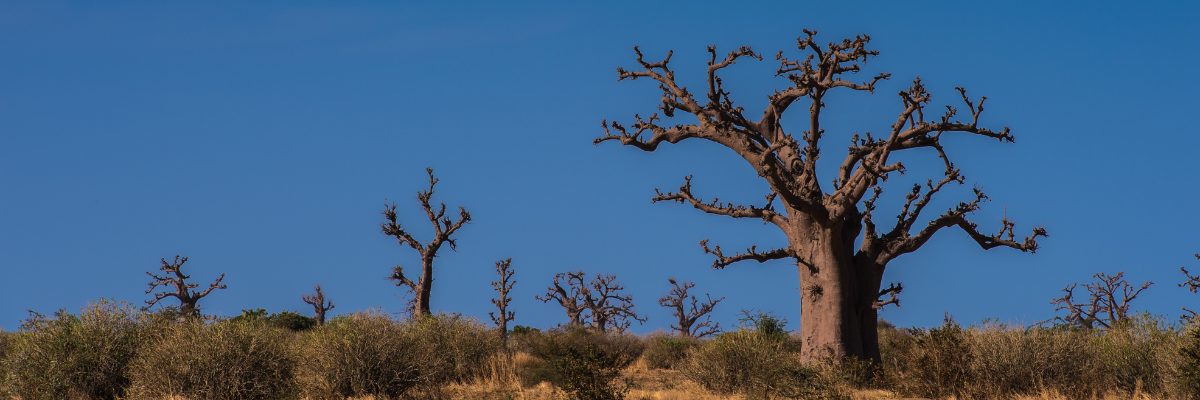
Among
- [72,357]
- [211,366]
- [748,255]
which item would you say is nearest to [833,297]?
[748,255]

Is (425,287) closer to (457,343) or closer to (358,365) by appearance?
(457,343)

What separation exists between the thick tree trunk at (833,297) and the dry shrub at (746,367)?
0.80m

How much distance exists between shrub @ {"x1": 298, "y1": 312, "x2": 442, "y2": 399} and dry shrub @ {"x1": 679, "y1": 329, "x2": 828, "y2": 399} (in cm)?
550

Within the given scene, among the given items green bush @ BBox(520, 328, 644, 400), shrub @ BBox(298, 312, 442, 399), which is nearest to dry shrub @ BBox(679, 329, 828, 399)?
green bush @ BBox(520, 328, 644, 400)

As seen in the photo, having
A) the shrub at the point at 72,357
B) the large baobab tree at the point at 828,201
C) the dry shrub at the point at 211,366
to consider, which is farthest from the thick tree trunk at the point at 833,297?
the shrub at the point at 72,357

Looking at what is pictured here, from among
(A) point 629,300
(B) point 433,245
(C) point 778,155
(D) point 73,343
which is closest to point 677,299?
(A) point 629,300

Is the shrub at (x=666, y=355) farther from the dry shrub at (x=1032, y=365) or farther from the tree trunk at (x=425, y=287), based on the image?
the dry shrub at (x=1032, y=365)

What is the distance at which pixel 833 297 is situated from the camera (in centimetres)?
1698

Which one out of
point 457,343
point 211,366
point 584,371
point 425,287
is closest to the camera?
point 211,366

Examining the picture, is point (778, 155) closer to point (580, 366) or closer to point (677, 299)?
point (580, 366)

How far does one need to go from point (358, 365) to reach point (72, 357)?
4.38m

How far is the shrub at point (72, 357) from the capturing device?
44.8ft

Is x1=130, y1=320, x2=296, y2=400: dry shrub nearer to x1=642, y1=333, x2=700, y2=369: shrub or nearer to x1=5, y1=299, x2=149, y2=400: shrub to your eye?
x1=5, y1=299, x2=149, y2=400: shrub

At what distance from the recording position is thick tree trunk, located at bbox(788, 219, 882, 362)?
16984mm
